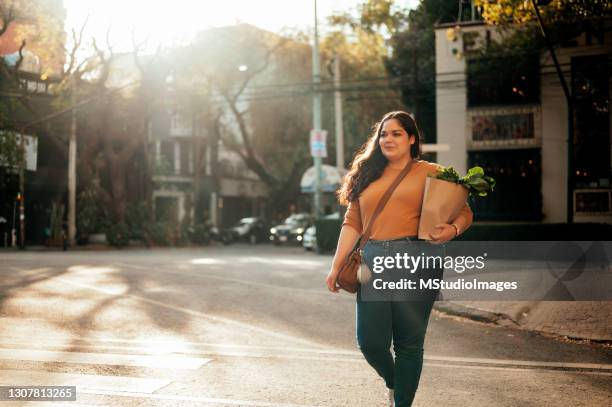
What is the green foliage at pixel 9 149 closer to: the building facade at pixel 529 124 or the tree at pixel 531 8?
the building facade at pixel 529 124

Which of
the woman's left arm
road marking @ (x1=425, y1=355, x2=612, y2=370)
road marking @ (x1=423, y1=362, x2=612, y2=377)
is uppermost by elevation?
the woman's left arm

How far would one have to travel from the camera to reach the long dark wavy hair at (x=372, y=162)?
187 inches

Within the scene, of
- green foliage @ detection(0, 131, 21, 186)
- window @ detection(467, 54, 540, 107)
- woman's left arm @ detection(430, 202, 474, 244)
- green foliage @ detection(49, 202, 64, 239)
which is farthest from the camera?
green foliage @ detection(49, 202, 64, 239)

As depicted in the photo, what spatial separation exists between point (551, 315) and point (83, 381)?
6.08 m

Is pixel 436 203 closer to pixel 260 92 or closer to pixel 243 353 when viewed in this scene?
pixel 243 353

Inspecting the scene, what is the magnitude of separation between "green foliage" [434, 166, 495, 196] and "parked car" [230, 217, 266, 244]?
4493cm

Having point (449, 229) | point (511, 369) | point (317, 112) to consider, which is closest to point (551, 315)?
point (511, 369)

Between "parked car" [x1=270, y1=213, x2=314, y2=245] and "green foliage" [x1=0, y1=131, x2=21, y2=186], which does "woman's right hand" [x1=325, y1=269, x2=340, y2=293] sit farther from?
"parked car" [x1=270, y1=213, x2=314, y2=245]

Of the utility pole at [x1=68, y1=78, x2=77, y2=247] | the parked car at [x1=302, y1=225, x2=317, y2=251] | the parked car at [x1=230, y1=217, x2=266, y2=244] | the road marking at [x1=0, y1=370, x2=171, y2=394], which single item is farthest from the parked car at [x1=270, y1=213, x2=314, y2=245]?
the road marking at [x1=0, y1=370, x2=171, y2=394]

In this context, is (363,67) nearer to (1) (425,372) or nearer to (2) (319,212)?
(2) (319,212)

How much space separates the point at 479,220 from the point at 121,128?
18.9 meters

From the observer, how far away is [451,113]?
2844 centimetres

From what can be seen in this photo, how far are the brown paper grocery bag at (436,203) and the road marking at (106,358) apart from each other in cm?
330

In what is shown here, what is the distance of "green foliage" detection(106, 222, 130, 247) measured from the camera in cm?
3566
